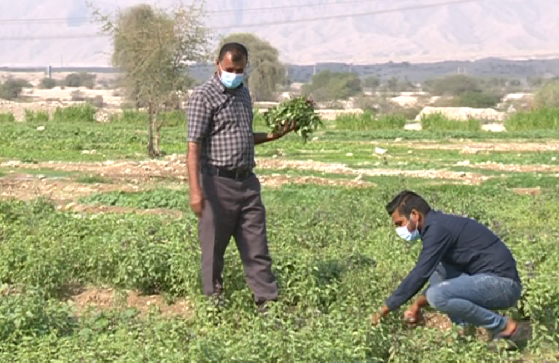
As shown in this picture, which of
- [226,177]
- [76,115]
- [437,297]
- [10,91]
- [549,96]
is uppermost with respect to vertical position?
[226,177]

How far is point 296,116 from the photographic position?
7.74 meters

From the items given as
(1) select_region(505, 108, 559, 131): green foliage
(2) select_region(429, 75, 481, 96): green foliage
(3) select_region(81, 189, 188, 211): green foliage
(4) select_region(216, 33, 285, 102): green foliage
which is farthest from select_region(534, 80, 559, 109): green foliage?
(3) select_region(81, 189, 188, 211): green foliage

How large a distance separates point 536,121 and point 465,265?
33706mm

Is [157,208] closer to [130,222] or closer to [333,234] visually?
[130,222]

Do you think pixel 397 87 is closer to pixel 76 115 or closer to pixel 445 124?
pixel 76 115

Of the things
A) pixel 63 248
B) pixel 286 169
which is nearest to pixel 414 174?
pixel 286 169

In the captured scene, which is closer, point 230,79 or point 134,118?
point 230,79

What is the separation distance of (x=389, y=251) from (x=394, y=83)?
430ft

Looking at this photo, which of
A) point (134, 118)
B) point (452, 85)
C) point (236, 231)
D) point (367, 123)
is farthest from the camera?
point (452, 85)

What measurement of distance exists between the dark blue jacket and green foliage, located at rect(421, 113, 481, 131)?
31058 mm

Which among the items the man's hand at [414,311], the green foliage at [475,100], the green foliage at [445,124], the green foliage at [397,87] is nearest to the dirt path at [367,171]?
the man's hand at [414,311]

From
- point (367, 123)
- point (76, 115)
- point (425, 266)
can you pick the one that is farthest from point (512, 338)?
point (76, 115)

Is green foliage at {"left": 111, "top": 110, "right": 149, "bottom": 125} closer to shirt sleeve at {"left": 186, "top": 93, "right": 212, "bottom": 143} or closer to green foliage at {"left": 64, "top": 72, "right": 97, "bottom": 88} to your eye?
shirt sleeve at {"left": 186, "top": 93, "right": 212, "bottom": 143}

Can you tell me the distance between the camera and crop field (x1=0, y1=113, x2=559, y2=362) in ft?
19.2
